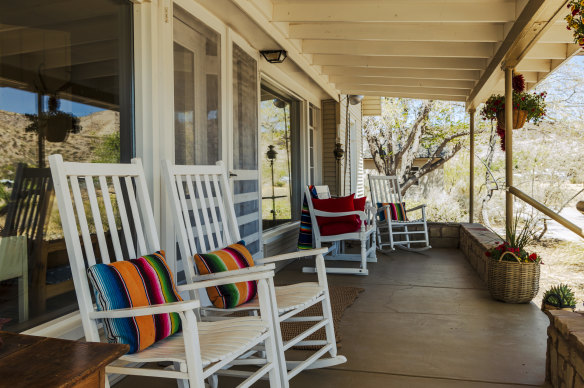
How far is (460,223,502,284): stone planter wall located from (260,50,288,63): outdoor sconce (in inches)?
96.9

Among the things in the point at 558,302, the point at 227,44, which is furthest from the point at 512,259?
the point at 227,44

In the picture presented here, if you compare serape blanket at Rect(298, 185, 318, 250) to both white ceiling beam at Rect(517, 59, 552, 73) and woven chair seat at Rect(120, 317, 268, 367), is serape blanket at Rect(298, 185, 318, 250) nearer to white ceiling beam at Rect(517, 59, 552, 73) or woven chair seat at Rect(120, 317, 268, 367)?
white ceiling beam at Rect(517, 59, 552, 73)

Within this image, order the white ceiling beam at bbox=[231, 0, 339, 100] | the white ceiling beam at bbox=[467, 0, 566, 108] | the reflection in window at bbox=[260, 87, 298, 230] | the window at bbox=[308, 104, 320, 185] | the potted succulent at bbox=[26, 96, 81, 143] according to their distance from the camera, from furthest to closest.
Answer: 1. the window at bbox=[308, 104, 320, 185]
2. the reflection in window at bbox=[260, 87, 298, 230]
3. the white ceiling beam at bbox=[231, 0, 339, 100]
4. the white ceiling beam at bbox=[467, 0, 566, 108]
5. the potted succulent at bbox=[26, 96, 81, 143]

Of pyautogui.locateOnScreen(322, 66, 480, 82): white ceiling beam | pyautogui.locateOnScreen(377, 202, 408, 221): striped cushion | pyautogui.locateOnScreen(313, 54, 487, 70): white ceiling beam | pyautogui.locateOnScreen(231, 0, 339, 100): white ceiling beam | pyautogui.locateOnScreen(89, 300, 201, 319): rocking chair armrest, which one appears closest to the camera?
pyautogui.locateOnScreen(89, 300, 201, 319): rocking chair armrest

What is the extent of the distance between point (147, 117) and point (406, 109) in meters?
11.3

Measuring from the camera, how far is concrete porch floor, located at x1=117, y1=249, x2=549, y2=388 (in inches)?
89.4

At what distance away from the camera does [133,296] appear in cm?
167

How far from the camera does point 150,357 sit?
1.57 metres

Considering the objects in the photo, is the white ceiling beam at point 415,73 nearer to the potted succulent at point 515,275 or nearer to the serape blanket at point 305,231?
the serape blanket at point 305,231

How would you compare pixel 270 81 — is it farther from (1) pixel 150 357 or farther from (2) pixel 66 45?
(1) pixel 150 357

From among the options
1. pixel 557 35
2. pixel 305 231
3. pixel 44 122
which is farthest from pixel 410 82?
pixel 44 122

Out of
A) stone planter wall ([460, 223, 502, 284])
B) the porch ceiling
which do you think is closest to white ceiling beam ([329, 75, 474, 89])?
the porch ceiling

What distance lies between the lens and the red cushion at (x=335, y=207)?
4.74m

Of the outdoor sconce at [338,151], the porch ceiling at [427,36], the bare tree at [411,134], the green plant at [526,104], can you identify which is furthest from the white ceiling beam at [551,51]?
the bare tree at [411,134]
